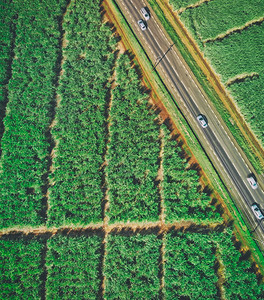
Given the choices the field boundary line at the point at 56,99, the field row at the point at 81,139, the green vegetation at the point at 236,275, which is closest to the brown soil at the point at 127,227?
the field row at the point at 81,139

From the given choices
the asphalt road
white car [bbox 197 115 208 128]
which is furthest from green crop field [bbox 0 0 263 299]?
white car [bbox 197 115 208 128]

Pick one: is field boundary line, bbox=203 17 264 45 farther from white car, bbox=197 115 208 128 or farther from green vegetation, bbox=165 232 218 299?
green vegetation, bbox=165 232 218 299

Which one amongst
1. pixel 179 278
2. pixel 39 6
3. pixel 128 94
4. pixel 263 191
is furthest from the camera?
pixel 39 6

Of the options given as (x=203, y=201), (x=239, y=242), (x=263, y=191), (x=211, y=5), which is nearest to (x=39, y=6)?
(x=211, y=5)

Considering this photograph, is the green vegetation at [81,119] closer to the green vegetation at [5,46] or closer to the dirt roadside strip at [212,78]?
the green vegetation at [5,46]

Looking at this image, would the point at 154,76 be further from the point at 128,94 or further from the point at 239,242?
the point at 239,242

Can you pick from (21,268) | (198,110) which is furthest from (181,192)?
(21,268)
